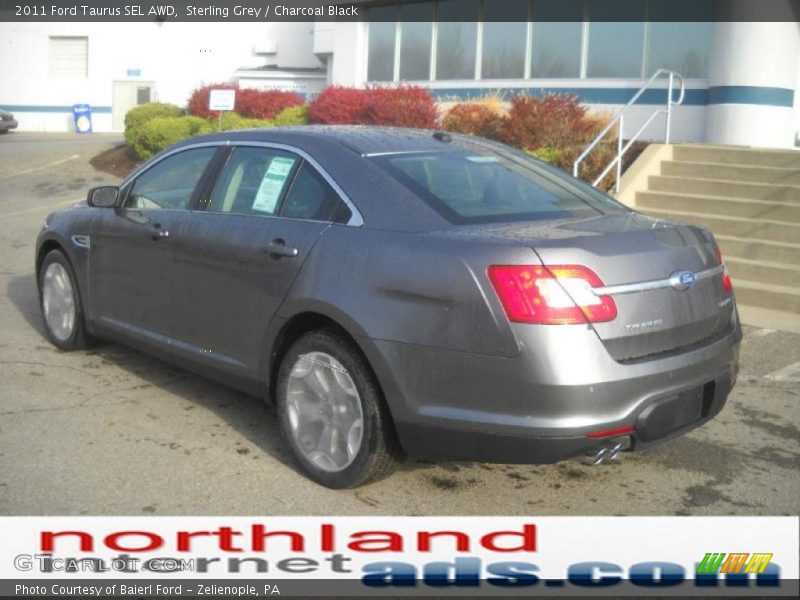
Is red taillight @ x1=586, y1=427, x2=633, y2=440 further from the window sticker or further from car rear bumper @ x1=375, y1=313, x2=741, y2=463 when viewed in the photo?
the window sticker

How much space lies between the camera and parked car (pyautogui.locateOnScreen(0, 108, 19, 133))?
36250 mm

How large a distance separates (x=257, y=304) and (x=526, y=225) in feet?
4.57

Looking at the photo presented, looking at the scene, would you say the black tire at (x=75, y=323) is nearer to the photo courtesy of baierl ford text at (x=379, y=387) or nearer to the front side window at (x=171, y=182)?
the photo courtesy of baierl ford text at (x=379, y=387)

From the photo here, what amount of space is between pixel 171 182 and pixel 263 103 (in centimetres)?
1399

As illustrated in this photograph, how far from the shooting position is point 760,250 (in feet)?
31.6

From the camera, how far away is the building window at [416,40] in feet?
64.7

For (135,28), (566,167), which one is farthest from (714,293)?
(135,28)

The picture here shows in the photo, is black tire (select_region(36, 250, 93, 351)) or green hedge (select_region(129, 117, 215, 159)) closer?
black tire (select_region(36, 250, 93, 351))

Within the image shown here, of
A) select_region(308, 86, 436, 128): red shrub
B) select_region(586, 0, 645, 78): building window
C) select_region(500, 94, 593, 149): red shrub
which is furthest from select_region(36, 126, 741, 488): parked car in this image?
select_region(586, 0, 645, 78): building window

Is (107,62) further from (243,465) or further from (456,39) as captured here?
(243,465)

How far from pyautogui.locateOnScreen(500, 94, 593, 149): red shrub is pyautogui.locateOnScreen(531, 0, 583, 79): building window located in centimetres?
424

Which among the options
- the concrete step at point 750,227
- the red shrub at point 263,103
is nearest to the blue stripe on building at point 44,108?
the red shrub at point 263,103

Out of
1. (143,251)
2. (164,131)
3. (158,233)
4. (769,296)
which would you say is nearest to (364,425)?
(158,233)

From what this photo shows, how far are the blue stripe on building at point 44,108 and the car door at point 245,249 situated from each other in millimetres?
36723
